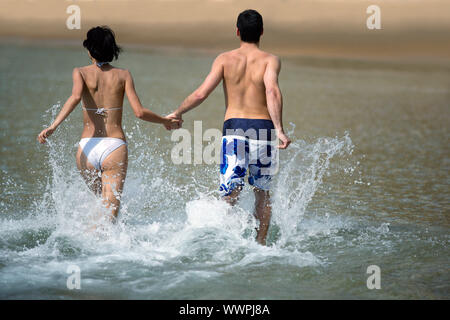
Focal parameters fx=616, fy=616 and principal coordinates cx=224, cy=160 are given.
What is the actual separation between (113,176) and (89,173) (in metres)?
0.20

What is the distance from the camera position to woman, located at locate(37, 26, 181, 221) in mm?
4797

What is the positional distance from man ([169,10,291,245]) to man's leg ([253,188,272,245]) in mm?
99

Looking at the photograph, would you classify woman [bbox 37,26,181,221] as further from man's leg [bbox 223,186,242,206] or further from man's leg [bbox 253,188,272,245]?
man's leg [bbox 253,188,272,245]

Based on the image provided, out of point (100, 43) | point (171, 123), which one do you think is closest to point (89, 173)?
point (171, 123)

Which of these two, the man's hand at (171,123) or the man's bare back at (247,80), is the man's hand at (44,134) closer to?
the man's hand at (171,123)

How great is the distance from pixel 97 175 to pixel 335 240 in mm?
2134

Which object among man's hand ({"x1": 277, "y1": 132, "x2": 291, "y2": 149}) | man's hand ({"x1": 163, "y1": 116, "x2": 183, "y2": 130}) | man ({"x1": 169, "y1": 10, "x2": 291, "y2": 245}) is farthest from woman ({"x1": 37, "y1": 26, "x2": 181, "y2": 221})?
man's hand ({"x1": 277, "y1": 132, "x2": 291, "y2": 149})

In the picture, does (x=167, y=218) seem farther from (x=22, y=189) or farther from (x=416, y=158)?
(x=416, y=158)

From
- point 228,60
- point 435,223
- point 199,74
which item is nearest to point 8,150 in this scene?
point 228,60

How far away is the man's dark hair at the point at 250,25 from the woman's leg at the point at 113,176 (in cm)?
133

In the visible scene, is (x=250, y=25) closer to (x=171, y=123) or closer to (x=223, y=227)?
(x=171, y=123)

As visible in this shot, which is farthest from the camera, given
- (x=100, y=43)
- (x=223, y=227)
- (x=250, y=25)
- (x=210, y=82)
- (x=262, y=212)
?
(x=223, y=227)

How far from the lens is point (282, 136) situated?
4.86 m

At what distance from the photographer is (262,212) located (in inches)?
202
